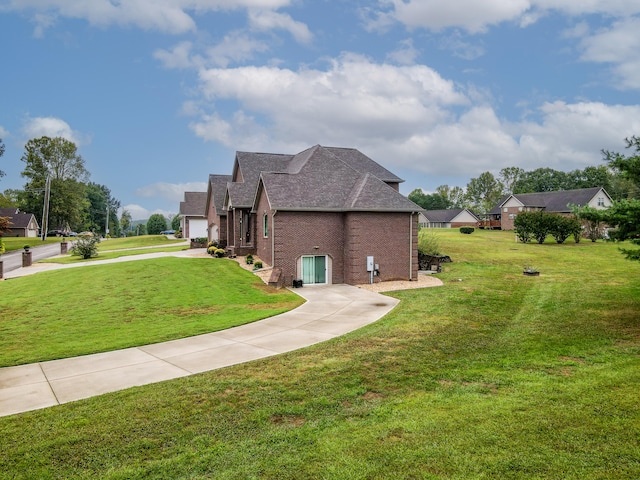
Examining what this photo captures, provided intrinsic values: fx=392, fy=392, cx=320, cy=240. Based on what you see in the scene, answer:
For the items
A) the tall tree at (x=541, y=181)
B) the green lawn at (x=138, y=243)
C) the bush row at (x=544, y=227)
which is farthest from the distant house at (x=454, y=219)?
the green lawn at (x=138, y=243)

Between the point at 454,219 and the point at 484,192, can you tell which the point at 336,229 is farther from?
the point at 484,192

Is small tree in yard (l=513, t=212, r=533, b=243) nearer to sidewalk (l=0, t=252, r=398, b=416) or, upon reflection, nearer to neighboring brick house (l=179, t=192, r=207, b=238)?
sidewalk (l=0, t=252, r=398, b=416)

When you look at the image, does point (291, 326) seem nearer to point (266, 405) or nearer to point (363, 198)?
point (266, 405)

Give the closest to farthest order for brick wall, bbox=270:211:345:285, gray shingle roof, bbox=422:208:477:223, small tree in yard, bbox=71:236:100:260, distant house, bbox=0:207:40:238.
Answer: brick wall, bbox=270:211:345:285 < small tree in yard, bbox=71:236:100:260 < distant house, bbox=0:207:40:238 < gray shingle roof, bbox=422:208:477:223

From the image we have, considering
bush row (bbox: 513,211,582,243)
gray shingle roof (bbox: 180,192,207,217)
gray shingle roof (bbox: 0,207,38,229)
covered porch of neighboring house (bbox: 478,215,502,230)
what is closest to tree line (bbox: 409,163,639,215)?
covered porch of neighboring house (bbox: 478,215,502,230)

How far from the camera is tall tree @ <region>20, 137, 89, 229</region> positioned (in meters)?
70.2

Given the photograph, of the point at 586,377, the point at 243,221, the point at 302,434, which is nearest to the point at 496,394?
the point at 586,377

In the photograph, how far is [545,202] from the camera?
7044cm

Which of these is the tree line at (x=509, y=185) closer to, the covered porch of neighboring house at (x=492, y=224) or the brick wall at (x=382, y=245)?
the covered porch of neighboring house at (x=492, y=224)

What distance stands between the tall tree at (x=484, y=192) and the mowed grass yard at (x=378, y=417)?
111838mm

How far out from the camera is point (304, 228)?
2339 centimetres

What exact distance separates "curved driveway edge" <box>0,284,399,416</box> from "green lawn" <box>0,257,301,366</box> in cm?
75

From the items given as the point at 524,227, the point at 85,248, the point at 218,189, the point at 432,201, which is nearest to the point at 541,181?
the point at 432,201

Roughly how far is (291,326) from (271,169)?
23.2 metres
